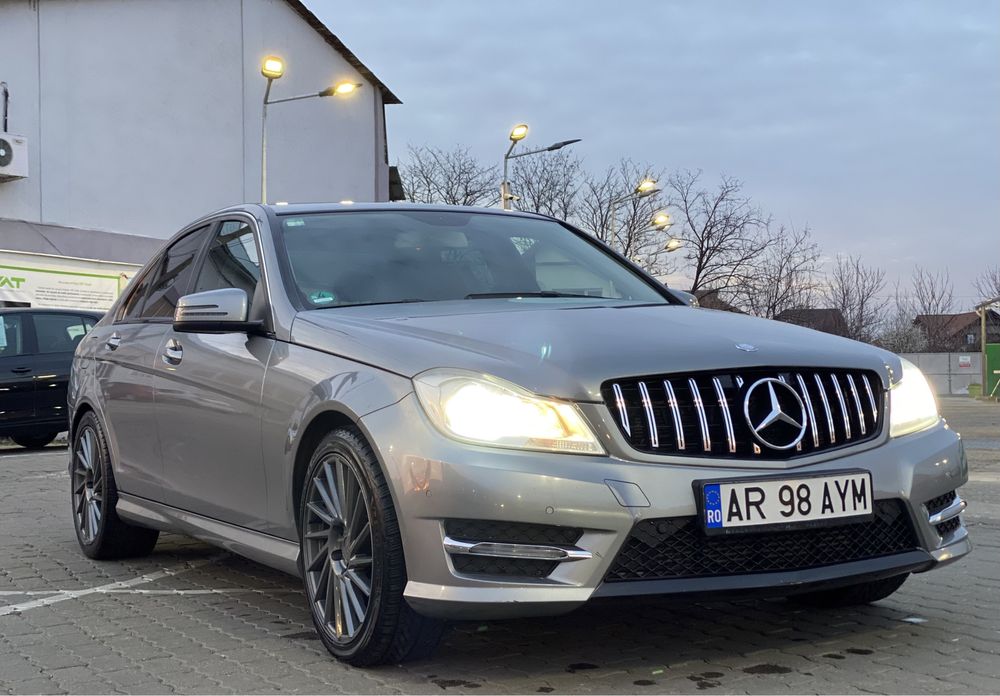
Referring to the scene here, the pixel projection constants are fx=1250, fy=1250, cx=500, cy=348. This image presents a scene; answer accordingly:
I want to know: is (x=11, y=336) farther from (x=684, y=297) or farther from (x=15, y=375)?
(x=684, y=297)

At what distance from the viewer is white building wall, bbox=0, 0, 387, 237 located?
26.1 metres

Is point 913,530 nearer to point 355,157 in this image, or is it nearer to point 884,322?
point 355,157

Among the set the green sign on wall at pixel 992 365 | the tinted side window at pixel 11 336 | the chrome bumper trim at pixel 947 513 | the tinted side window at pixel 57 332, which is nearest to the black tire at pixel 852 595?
the chrome bumper trim at pixel 947 513

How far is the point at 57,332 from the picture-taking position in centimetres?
1516

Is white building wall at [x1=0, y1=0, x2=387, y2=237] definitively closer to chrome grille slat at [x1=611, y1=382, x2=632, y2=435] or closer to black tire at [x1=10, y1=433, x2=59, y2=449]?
black tire at [x1=10, y1=433, x2=59, y2=449]

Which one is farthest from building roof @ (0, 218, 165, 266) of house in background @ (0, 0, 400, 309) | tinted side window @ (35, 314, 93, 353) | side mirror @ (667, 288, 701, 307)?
side mirror @ (667, 288, 701, 307)

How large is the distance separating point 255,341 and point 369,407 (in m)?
0.99

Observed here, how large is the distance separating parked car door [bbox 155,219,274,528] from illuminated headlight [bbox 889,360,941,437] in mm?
2156

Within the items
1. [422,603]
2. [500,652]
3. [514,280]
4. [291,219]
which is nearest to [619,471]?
[422,603]

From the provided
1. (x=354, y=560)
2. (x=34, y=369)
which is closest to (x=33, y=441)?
(x=34, y=369)

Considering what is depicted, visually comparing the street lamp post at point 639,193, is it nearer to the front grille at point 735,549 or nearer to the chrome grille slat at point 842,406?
the chrome grille slat at point 842,406

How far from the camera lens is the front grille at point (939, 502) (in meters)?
3.95

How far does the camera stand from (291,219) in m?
5.14

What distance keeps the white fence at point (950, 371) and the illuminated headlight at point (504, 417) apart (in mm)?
52385
